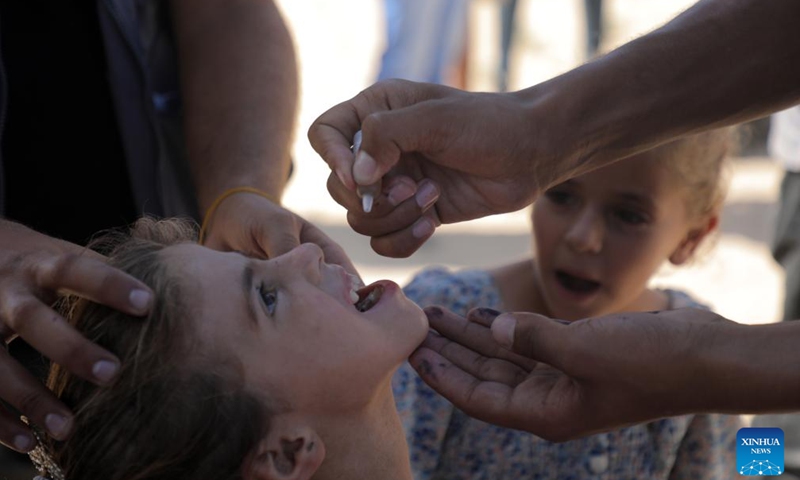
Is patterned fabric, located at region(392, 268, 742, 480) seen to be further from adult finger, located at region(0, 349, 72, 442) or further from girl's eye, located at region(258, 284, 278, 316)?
adult finger, located at region(0, 349, 72, 442)

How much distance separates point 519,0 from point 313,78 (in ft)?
6.35

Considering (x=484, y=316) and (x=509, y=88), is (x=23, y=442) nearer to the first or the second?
(x=484, y=316)

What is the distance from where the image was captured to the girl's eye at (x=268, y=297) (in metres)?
1.75

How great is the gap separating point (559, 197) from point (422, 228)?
2.31 ft

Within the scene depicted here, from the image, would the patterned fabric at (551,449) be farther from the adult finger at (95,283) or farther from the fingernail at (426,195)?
the adult finger at (95,283)

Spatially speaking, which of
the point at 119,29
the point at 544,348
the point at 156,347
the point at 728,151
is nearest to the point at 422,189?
the point at 544,348

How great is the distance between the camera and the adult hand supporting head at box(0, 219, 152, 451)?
1544 millimetres

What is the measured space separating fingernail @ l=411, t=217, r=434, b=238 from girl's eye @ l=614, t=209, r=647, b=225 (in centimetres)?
74

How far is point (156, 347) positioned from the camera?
166 centimetres

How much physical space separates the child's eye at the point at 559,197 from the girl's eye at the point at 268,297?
1.07 metres

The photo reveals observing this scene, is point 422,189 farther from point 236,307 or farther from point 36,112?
point 36,112

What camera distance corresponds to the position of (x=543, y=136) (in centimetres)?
202

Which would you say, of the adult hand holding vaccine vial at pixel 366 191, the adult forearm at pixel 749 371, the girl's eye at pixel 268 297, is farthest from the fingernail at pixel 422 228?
the adult forearm at pixel 749 371

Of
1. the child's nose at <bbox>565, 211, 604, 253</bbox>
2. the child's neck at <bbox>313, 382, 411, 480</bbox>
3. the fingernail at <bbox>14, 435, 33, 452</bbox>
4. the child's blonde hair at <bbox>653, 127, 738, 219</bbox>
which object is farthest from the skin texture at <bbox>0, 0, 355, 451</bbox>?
the child's blonde hair at <bbox>653, 127, 738, 219</bbox>
